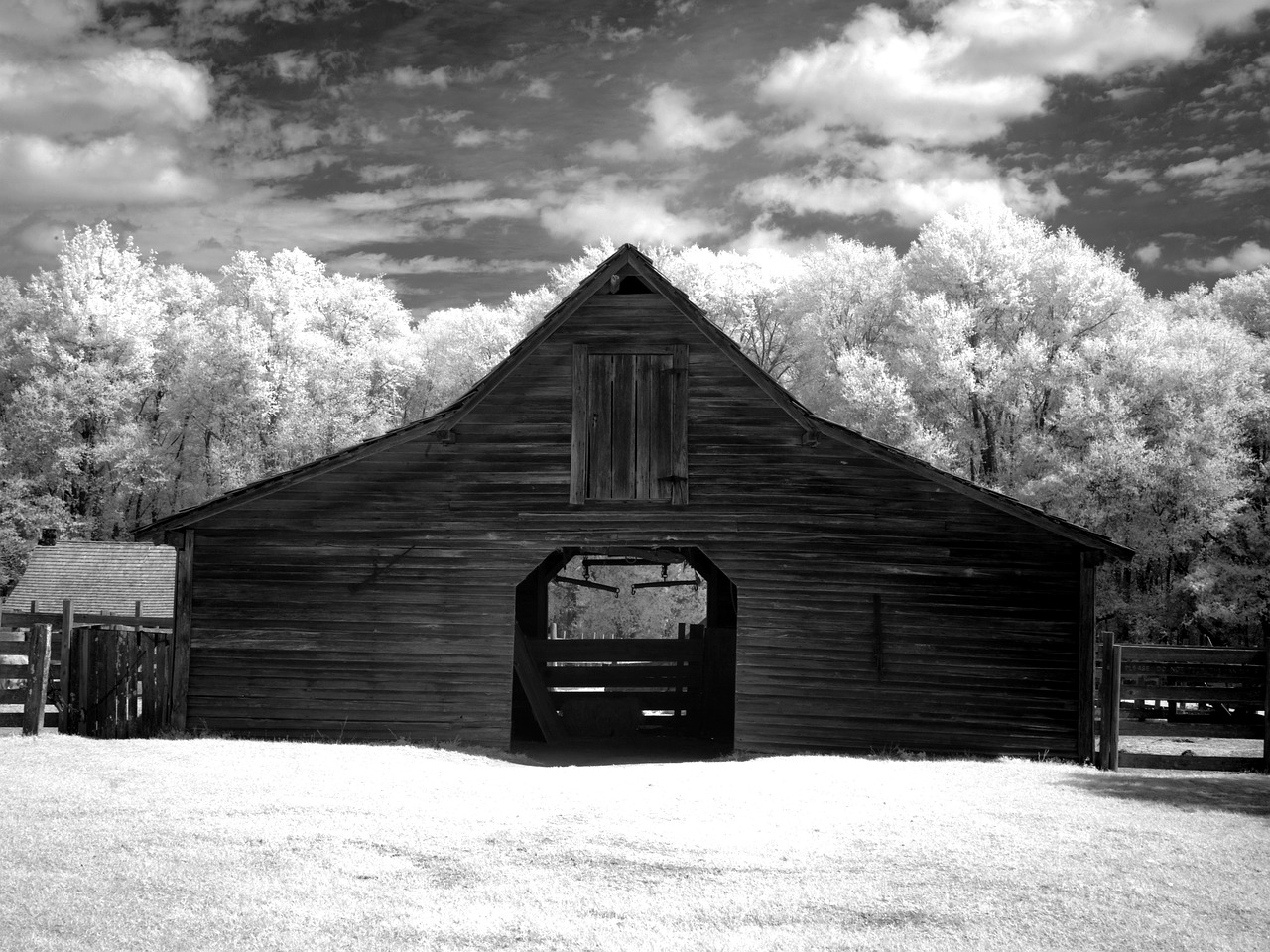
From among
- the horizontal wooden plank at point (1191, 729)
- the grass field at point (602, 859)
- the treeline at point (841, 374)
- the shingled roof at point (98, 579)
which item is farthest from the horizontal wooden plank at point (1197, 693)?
the shingled roof at point (98, 579)

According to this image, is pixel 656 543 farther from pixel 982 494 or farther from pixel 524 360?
pixel 982 494

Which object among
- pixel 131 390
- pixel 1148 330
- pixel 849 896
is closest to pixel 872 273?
pixel 1148 330

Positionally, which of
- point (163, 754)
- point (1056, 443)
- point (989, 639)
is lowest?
point (163, 754)

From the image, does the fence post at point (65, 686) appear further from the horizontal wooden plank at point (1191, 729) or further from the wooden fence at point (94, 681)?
the horizontal wooden plank at point (1191, 729)

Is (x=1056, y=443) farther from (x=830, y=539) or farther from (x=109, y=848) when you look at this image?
(x=109, y=848)

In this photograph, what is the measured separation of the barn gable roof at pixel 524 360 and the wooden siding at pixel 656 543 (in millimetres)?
169

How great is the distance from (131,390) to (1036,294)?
38.3m

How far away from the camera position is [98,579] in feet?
138

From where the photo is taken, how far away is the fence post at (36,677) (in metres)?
16.7

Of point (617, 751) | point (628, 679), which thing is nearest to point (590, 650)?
point (628, 679)

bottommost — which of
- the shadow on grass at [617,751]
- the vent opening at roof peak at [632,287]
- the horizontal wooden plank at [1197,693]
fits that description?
the shadow on grass at [617,751]

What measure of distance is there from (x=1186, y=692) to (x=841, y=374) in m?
31.6

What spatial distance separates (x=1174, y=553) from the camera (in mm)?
40000

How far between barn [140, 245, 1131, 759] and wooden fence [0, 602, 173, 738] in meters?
0.46
